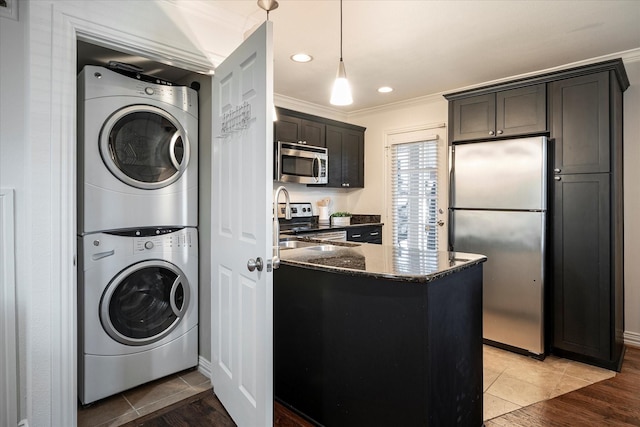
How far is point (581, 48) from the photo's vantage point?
3.04 m

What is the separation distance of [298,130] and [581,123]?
2.74 metres

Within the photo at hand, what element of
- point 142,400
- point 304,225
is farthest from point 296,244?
point 304,225

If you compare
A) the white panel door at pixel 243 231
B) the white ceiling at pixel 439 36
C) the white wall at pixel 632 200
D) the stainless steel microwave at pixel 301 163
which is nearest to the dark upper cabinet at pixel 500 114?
the white ceiling at pixel 439 36

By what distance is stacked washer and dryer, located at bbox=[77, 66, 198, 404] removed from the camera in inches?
Answer: 82.7

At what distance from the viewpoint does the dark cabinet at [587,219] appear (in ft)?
9.11

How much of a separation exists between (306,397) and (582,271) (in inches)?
93.7

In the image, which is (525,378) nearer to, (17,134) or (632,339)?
(632,339)

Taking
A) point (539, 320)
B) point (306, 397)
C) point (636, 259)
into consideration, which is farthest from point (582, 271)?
point (306, 397)

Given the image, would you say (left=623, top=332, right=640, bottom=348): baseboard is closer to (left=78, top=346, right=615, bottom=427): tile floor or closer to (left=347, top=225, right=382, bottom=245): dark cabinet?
(left=78, top=346, right=615, bottom=427): tile floor

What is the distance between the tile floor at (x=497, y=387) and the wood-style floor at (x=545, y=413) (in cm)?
7

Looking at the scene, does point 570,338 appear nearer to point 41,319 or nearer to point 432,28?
point 432,28

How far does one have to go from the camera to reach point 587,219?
2863 mm

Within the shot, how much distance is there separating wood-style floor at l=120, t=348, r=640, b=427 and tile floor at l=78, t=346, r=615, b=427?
0.07 metres

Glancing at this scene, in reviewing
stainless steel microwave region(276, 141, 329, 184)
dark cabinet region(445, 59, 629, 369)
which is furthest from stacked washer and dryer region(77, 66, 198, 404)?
dark cabinet region(445, 59, 629, 369)
